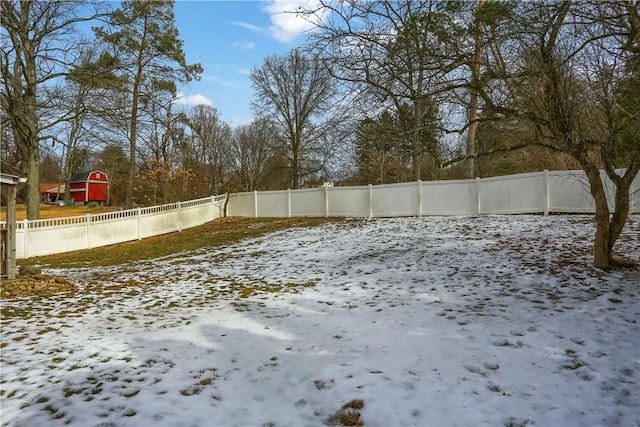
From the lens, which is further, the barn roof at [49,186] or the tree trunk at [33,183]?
the barn roof at [49,186]

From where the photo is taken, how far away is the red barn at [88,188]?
135 ft

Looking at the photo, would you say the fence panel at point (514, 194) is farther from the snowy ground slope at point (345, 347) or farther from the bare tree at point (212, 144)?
the bare tree at point (212, 144)

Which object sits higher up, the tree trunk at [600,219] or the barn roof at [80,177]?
the barn roof at [80,177]

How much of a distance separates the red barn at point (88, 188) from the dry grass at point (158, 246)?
30.9 meters

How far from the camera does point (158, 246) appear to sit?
42.0 ft

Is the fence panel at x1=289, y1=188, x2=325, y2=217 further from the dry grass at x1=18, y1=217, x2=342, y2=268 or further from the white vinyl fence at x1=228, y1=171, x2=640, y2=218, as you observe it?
the dry grass at x1=18, y1=217, x2=342, y2=268

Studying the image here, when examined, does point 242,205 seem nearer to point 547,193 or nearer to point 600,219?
point 547,193

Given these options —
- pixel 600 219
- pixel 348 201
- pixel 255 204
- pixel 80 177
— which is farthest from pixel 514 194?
pixel 80 177

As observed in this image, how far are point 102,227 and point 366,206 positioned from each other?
31.5 feet

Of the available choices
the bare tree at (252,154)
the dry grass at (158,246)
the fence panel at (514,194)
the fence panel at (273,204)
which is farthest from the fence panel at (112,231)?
the bare tree at (252,154)

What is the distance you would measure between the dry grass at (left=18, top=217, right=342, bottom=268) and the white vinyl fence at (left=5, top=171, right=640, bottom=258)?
1.79 feet

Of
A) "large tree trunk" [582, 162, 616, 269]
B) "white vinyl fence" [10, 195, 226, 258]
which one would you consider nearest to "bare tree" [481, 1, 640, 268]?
"large tree trunk" [582, 162, 616, 269]

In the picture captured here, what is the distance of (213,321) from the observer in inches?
179

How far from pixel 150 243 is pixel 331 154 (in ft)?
53.8
